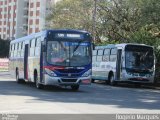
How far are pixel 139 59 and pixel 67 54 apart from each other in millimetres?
10085

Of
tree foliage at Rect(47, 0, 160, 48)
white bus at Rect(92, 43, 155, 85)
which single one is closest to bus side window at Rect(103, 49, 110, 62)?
white bus at Rect(92, 43, 155, 85)

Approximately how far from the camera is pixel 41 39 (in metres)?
24.4

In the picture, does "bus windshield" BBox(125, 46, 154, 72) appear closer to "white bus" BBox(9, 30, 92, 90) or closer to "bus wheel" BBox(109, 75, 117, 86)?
"bus wheel" BBox(109, 75, 117, 86)

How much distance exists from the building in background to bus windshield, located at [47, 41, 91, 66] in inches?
3776

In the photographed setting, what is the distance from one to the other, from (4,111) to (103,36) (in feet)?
123

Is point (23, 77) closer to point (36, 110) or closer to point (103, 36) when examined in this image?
point (36, 110)

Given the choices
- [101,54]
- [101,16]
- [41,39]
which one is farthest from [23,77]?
[101,16]

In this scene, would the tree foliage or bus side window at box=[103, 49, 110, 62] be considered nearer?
the tree foliage

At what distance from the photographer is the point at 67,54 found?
2338 centimetres

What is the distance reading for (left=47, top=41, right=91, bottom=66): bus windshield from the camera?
2333 cm

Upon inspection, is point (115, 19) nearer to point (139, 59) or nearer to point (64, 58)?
point (139, 59)

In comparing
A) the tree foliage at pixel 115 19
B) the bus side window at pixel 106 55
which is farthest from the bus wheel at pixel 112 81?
the tree foliage at pixel 115 19

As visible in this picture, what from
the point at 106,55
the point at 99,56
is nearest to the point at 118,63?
the point at 106,55

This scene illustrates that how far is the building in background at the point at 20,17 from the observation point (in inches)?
4803
